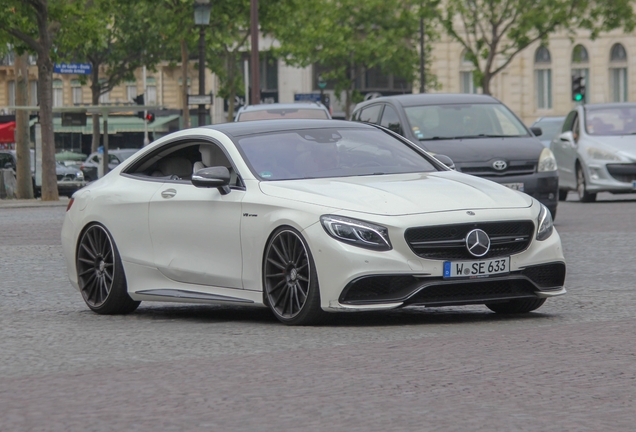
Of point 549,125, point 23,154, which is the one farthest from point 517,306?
point 549,125

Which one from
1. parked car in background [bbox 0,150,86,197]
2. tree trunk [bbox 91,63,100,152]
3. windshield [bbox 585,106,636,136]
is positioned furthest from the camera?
tree trunk [bbox 91,63,100,152]

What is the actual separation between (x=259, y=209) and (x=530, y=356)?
2440mm

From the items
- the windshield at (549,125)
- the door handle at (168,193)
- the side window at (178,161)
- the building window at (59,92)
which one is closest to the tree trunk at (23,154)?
the windshield at (549,125)

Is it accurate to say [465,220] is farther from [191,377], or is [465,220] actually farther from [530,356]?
[191,377]

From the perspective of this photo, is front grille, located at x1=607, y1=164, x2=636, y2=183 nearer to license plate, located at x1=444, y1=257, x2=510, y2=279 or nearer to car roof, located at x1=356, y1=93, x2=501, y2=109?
car roof, located at x1=356, y1=93, x2=501, y2=109

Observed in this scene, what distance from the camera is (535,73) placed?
73.6 meters

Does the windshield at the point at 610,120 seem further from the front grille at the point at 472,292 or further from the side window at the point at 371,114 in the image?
the front grille at the point at 472,292

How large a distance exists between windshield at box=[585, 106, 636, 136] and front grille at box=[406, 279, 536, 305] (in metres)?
16.4

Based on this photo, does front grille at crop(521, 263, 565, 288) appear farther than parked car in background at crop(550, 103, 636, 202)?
No

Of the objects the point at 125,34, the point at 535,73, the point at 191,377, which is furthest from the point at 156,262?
the point at 535,73

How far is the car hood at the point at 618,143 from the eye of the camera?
966 inches

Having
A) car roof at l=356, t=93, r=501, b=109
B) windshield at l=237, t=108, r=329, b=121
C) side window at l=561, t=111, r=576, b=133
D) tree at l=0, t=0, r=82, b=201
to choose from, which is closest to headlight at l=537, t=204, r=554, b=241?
car roof at l=356, t=93, r=501, b=109

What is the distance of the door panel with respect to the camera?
966cm

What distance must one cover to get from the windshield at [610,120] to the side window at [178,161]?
15.4 meters
